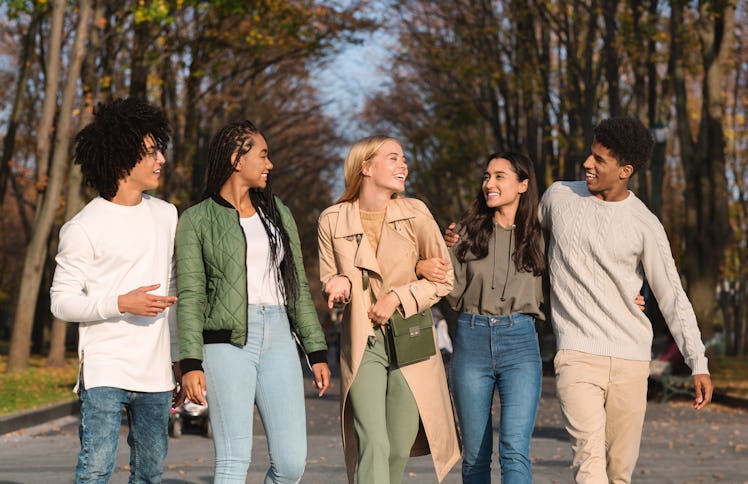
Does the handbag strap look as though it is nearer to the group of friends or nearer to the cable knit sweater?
the group of friends

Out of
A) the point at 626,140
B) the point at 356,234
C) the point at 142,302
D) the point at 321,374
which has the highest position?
the point at 626,140

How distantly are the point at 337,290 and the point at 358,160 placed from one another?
2.25 feet

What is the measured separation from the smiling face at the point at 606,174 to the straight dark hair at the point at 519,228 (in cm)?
34

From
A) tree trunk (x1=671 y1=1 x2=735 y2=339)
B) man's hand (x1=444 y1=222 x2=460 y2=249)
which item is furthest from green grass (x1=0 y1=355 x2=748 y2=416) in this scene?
man's hand (x1=444 y1=222 x2=460 y2=249)

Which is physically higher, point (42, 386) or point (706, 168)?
point (706, 168)

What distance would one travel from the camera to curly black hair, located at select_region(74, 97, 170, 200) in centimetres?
541

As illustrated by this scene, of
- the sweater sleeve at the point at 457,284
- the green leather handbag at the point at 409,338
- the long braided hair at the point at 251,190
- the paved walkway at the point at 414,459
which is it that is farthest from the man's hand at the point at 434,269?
the paved walkway at the point at 414,459

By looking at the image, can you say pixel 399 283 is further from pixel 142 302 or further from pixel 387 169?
pixel 142 302

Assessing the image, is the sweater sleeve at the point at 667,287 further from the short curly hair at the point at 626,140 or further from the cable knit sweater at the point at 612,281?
the short curly hair at the point at 626,140

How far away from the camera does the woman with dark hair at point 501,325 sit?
6105 mm

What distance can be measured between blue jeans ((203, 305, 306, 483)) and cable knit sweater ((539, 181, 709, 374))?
1.36m

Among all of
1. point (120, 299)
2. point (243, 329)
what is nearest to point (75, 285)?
point (120, 299)

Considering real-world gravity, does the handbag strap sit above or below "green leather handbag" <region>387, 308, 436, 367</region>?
above

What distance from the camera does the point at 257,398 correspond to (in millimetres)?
5562
